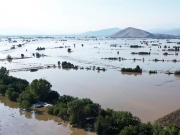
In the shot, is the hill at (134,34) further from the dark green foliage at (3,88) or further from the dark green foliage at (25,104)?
the dark green foliage at (25,104)

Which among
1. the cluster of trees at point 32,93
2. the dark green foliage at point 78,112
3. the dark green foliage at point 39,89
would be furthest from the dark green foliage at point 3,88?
the dark green foliage at point 78,112

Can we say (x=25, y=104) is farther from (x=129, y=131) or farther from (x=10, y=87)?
(x=129, y=131)

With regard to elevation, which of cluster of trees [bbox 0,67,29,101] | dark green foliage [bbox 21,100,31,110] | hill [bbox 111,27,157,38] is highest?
hill [bbox 111,27,157,38]

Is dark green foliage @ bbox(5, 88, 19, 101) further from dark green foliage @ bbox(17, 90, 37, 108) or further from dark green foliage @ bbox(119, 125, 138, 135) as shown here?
dark green foliage @ bbox(119, 125, 138, 135)

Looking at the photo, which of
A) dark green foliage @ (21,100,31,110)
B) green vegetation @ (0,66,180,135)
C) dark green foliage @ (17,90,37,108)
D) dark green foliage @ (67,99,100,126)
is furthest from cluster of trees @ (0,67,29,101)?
dark green foliage @ (67,99,100,126)

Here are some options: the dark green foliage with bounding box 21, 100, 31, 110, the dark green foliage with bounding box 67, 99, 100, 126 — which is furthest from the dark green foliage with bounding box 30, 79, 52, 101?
the dark green foliage with bounding box 67, 99, 100, 126

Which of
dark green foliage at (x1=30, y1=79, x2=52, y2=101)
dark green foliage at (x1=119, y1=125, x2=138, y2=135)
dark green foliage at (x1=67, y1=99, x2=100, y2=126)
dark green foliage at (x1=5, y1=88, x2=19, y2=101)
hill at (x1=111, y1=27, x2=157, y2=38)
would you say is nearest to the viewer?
dark green foliage at (x1=119, y1=125, x2=138, y2=135)

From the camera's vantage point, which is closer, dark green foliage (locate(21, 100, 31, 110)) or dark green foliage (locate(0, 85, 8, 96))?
dark green foliage (locate(21, 100, 31, 110))

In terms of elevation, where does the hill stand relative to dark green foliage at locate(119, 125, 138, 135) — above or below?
above

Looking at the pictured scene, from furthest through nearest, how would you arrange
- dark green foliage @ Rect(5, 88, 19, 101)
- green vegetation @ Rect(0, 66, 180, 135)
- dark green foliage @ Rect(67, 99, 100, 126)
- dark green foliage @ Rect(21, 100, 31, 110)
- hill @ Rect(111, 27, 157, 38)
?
hill @ Rect(111, 27, 157, 38)
dark green foliage @ Rect(5, 88, 19, 101)
dark green foliage @ Rect(21, 100, 31, 110)
dark green foliage @ Rect(67, 99, 100, 126)
green vegetation @ Rect(0, 66, 180, 135)

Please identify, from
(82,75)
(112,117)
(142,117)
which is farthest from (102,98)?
(82,75)
